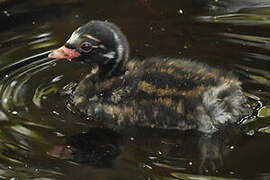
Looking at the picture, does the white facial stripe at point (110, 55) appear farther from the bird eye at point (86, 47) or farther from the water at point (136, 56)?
the water at point (136, 56)

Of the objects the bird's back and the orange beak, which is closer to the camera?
the bird's back

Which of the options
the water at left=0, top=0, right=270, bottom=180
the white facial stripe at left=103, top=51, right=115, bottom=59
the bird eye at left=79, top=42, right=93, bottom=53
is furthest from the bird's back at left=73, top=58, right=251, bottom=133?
the bird eye at left=79, top=42, right=93, bottom=53

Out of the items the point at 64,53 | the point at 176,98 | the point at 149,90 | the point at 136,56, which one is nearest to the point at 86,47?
the point at 64,53

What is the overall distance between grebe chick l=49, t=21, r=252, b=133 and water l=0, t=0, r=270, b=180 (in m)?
0.11

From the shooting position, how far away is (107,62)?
19.2ft

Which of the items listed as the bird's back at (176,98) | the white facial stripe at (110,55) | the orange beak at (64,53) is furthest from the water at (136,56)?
the white facial stripe at (110,55)

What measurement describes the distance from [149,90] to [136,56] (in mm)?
1242

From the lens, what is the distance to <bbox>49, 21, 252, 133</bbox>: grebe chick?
17.6 feet

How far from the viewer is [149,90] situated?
5457mm

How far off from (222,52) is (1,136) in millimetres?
2274

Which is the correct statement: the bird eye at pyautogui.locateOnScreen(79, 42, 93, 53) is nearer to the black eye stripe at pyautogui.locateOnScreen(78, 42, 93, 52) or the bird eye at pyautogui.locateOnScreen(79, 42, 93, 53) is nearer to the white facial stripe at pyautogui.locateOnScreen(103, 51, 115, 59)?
the black eye stripe at pyautogui.locateOnScreen(78, 42, 93, 52)

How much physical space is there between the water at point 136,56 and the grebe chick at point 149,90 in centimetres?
11

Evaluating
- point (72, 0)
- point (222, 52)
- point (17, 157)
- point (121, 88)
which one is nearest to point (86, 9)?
point (72, 0)

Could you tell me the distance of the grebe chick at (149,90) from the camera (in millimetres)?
5375
